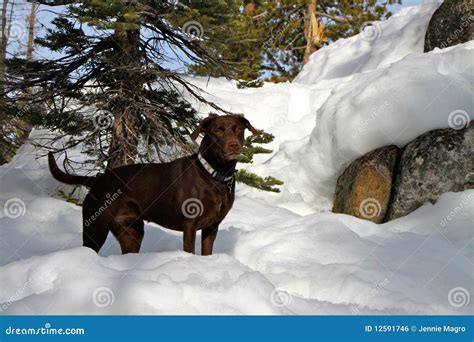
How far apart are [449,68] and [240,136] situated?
4961 millimetres

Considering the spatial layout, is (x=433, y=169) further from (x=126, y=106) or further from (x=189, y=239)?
(x=126, y=106)

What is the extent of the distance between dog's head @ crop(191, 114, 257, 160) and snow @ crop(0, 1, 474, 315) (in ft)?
3.13

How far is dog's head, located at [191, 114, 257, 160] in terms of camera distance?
439cm

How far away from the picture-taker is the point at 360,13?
2205 cm
